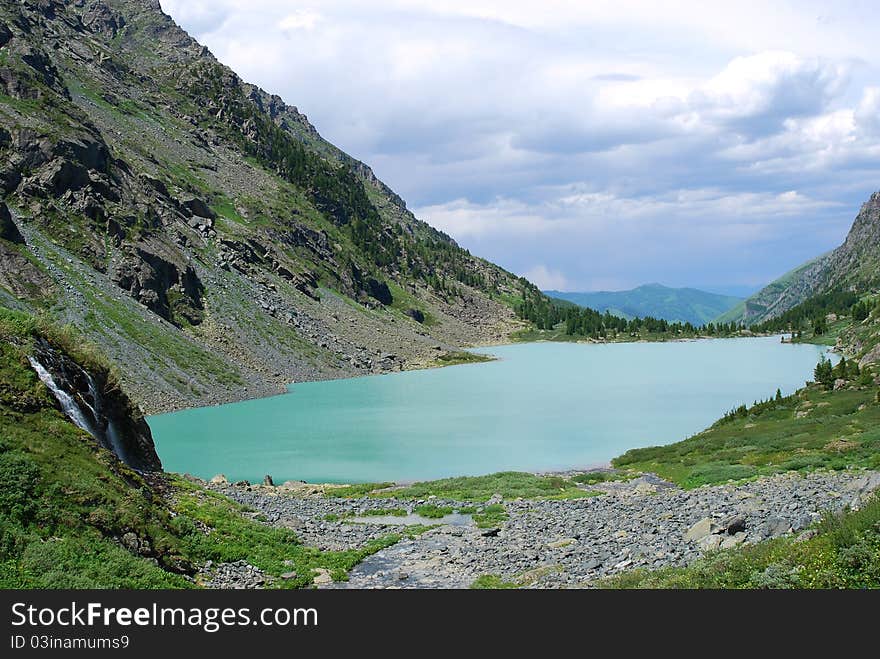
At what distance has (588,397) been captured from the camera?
101 m

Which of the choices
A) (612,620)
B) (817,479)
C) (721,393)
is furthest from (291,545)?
(721,393)

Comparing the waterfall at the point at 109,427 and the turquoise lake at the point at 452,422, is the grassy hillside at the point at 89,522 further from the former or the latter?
the turquoise lake at the point at 452,422

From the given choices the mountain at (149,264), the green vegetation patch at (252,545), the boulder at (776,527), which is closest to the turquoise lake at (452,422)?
the mountain at (149,264)

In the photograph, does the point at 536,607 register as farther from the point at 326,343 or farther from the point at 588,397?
the point at 326,343

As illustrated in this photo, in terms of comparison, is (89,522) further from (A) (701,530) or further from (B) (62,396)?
(A) (701,530)

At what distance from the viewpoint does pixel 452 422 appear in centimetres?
8156

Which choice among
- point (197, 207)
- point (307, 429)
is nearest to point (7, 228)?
point (307, 429)

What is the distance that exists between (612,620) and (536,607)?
1.60m

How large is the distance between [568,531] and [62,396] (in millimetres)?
21651

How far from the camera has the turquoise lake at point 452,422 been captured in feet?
195

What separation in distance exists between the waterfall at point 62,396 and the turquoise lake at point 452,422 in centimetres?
2598

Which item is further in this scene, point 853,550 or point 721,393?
point 721,393

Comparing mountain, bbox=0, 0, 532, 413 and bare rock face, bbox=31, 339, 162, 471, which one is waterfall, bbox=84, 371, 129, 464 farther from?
mountain, bbox=0, 0, 532, 413

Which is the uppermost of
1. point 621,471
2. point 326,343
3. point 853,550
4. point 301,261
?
point 301,261
